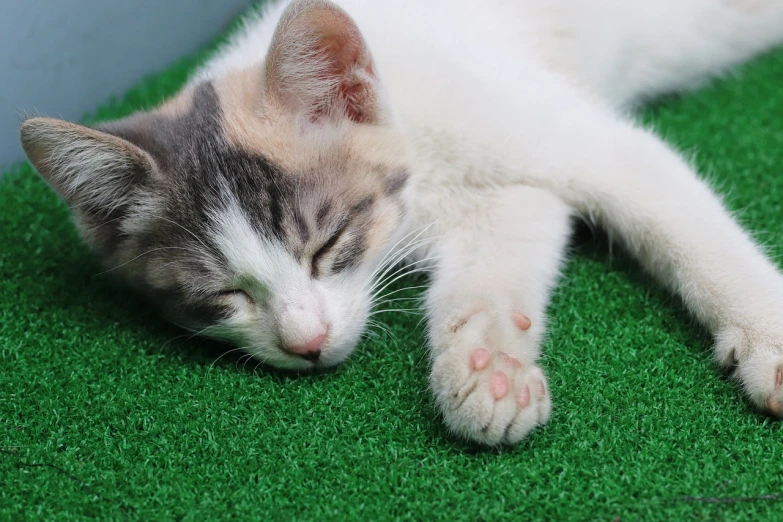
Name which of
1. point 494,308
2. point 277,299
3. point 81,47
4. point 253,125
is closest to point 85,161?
point 253,125

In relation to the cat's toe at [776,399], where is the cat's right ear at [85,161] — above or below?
above

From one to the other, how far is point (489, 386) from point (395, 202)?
0.42 meters

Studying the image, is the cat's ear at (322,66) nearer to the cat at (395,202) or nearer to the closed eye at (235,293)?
the cat at (395,202)

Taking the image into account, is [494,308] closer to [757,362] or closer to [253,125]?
[757,362]

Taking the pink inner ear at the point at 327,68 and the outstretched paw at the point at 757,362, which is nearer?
the outstretched paw at the point at 757,362

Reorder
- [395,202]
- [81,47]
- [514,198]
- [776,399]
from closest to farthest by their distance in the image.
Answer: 1. [776,399]
2. [395,202]
3. [514,198]
4. [81,47]

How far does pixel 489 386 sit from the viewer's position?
1.18 metres

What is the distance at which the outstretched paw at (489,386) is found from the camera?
1154 mm

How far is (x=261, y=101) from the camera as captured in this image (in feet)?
4.50

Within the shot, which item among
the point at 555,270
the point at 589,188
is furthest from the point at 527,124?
the point at 555,270

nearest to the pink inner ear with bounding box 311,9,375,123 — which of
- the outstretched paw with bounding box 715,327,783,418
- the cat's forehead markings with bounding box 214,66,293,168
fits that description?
the cat's forehead markings with bounding box 214,66,293,168

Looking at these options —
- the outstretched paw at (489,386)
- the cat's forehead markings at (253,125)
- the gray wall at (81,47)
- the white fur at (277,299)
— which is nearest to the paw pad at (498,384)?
the outstretched paw at (489,386)

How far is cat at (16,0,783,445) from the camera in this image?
49.7 inches

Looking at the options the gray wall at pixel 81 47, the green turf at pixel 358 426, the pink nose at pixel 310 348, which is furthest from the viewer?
the gray wall at pixel 81 47
